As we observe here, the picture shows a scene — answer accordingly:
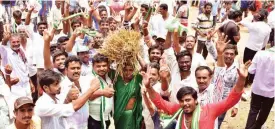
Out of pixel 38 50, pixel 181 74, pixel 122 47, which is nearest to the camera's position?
pixel 122 47

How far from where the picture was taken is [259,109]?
5.92 metres

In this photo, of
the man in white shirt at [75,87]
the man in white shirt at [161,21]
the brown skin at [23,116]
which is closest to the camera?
the brown skin at [23,116]

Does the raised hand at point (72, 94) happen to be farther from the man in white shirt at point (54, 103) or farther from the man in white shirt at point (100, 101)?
the man in white shirt at point (100, 101)

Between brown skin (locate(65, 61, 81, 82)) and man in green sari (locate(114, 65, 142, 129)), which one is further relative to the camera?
man in green sari (locate(114, 65, 142, 129))

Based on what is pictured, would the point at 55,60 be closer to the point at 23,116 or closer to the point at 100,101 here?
the point at 100,101

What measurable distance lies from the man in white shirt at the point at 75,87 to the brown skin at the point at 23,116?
499 mm

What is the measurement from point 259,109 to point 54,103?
3322mm

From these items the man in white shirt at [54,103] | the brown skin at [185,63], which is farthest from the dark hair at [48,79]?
the brown skin at [185,63]

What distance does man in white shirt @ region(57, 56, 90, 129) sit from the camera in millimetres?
4068

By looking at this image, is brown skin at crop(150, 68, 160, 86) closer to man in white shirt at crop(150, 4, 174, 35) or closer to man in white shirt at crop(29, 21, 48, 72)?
man in white shirt at crop(29, 21, 48, 72)

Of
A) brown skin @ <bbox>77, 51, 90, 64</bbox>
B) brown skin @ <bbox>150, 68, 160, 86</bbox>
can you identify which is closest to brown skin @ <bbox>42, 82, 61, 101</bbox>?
brown skin @ <bbox>150, 68, 160, 86</bbox>

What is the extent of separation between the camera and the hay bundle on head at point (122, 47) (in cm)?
412

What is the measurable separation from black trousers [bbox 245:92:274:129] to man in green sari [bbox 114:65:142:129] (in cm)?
209

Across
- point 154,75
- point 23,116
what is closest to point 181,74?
point 154,75
